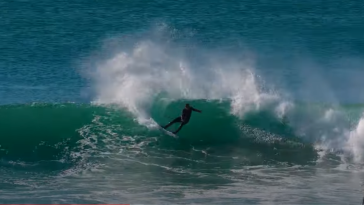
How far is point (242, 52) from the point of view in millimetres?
38656

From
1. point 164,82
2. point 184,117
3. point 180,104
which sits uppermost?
point 164,82

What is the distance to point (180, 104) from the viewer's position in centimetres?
2989

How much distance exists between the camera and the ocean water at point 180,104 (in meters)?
23.8

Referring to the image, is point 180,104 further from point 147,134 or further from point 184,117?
point 184,117

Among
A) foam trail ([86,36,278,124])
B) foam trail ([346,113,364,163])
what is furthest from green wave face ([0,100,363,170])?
foam trail ([346,113,364,163])

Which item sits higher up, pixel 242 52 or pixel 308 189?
pixel 242 52

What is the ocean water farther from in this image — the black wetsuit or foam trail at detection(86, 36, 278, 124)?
the black wetsuit

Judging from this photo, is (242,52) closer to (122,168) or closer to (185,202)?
(122,168)

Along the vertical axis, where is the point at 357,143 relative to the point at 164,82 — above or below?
below

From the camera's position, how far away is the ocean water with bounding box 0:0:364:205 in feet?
78.2


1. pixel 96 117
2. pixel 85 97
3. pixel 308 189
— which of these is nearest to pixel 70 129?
pixel 96 117

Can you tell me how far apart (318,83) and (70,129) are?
37.8ft

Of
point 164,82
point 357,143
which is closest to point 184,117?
point 164,82

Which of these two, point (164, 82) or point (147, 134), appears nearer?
point (147, 134)
